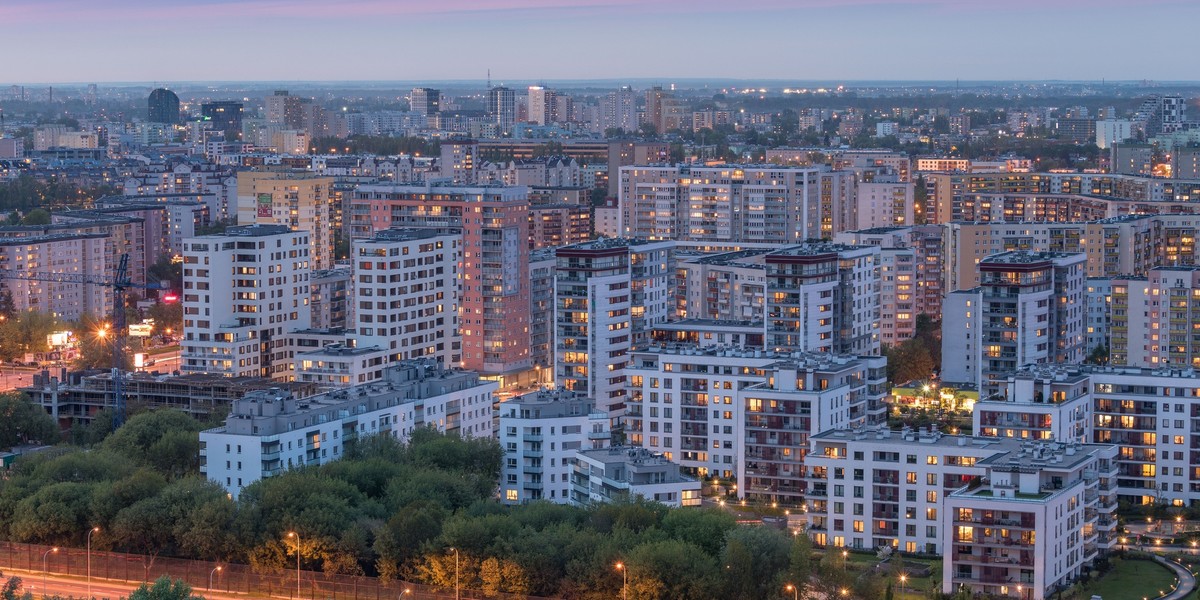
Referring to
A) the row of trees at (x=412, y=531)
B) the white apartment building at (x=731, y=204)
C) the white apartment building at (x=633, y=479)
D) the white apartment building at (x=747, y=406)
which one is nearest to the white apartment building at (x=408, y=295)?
the white apartment building at (x=747, y=406)

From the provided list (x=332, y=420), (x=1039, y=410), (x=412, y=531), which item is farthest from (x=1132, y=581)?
(x=332, y=420)

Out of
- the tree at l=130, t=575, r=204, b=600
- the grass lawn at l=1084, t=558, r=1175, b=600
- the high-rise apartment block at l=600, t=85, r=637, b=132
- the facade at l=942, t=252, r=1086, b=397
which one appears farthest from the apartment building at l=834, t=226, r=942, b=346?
the high-rise apartment block at l=600, t=85, r=637, b=132

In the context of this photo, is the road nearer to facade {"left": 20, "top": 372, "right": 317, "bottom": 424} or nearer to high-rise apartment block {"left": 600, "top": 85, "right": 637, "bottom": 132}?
facade {"left": 20, "top": 372, "right": 317, "bottom": 424}

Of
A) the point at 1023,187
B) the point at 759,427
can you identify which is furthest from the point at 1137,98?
the point at 759,427

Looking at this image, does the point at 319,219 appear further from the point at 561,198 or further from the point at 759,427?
the point at 759,427

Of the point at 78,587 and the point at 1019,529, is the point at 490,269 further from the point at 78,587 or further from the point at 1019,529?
the point at 1019,529

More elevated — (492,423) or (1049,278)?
(1049,278)
